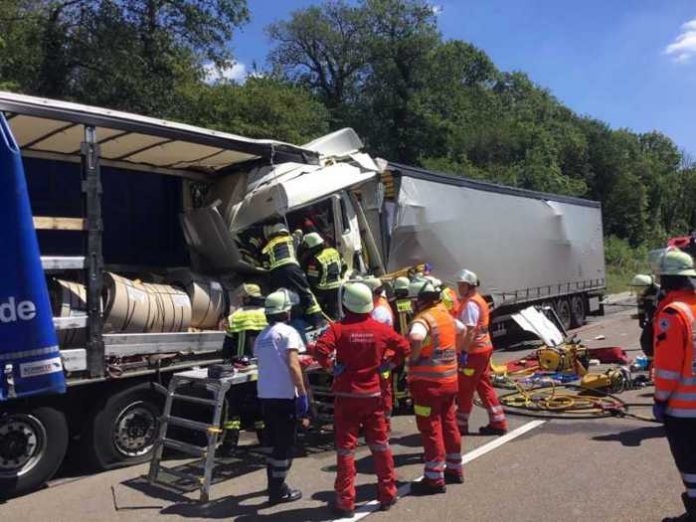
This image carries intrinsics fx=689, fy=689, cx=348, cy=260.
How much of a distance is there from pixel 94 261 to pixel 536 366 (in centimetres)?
722

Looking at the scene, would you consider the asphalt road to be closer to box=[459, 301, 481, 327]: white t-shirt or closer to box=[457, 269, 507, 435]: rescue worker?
box=[457, 269, 507, 435]: rescue worker

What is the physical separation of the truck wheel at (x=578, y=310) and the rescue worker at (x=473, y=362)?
11.2 metres

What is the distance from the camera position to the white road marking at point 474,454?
16.6ft

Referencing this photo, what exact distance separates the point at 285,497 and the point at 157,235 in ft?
16.8

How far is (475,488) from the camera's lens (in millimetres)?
5562

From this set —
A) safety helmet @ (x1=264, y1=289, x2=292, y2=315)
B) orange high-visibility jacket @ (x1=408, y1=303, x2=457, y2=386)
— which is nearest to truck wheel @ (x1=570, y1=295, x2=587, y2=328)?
orange high-visibility jacket @ (x1=408, y1=303, x2=457, y2=386)

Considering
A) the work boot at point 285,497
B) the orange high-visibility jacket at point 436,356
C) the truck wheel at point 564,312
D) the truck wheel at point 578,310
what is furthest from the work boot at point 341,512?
the truck wheel at point 578,310

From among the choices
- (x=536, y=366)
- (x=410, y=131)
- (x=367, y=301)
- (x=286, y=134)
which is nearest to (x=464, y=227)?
(x=536, y=366)

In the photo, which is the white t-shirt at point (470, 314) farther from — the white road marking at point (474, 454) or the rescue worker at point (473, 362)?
the white road marking at point (474, 454)

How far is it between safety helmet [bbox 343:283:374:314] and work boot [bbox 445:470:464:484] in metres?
1.63

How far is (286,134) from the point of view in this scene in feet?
89.7

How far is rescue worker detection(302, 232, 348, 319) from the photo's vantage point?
8.50 meters

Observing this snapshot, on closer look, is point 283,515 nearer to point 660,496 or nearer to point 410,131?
point 660,496

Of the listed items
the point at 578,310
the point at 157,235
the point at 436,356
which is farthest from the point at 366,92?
the point at 436,356
